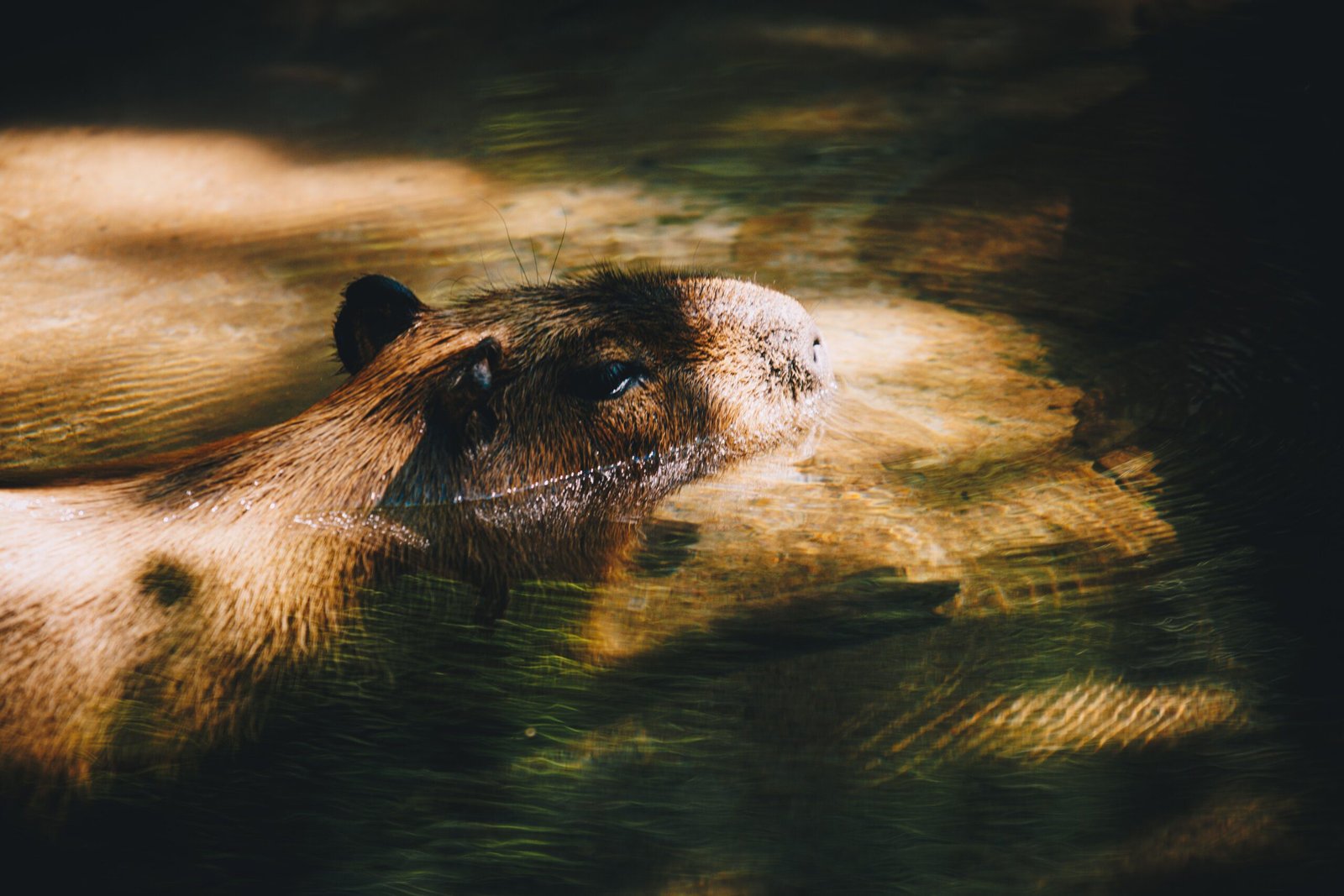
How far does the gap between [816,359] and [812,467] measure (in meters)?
0.37

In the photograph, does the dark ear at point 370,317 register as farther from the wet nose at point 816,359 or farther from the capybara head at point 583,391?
the wet nose at point 816,359

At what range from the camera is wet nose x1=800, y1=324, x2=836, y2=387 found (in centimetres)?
325

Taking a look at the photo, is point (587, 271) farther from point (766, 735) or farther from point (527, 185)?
point (766, 735)

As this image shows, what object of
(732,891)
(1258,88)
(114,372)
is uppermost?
(1258,88)

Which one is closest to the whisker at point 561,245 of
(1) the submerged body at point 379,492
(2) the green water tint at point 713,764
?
(1) the submerged body at point 379,492

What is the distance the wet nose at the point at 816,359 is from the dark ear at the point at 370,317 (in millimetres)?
950

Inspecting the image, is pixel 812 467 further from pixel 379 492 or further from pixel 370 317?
pixel 370 317

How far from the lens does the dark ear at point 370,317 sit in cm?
304

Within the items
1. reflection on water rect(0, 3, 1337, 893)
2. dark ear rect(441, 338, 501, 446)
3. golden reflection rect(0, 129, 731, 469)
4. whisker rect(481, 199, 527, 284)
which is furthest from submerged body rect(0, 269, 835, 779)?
whisker rect(481, 199, 527, 284)

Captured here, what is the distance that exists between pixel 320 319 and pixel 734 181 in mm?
1692

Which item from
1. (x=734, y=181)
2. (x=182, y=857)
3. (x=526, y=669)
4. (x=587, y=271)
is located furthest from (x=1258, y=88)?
(x=182, y=857)

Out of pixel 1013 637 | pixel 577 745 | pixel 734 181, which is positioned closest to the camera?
pixel 577 745

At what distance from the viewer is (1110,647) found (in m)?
2.25

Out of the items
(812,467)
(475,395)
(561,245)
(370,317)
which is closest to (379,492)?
(475,395)
